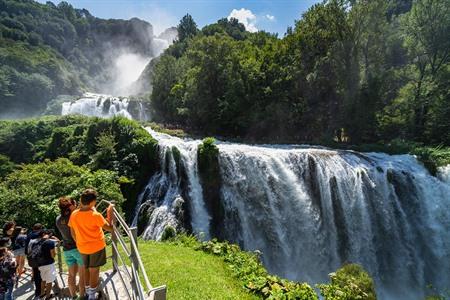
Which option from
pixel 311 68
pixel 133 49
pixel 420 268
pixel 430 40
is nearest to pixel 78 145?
pixel 311 68

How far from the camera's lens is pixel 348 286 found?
9.84 m

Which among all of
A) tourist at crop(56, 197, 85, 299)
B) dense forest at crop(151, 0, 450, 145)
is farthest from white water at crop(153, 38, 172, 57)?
tourist at crop(56, 197, 85, 299)

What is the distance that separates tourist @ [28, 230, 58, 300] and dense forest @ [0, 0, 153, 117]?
Answer: 71.5 metres

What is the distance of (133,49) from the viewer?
124062mm

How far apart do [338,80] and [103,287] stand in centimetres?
2915

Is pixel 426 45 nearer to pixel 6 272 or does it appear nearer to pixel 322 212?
pixel 322 212

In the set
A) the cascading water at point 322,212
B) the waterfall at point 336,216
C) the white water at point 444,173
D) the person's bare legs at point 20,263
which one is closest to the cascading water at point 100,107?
the cascading water at point 322,212

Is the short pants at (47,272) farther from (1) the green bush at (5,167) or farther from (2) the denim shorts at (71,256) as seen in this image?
(1) the green bush at (5,167)

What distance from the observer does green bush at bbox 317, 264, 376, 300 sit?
911 centimetres

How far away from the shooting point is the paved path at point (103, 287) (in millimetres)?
5715

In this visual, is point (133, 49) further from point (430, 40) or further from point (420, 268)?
point (420, 268)

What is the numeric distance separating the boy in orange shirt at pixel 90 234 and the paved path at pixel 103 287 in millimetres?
530

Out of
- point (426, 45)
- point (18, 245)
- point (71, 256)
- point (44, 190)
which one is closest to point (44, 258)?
point (71, 256)

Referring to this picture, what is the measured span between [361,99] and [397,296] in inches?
719
